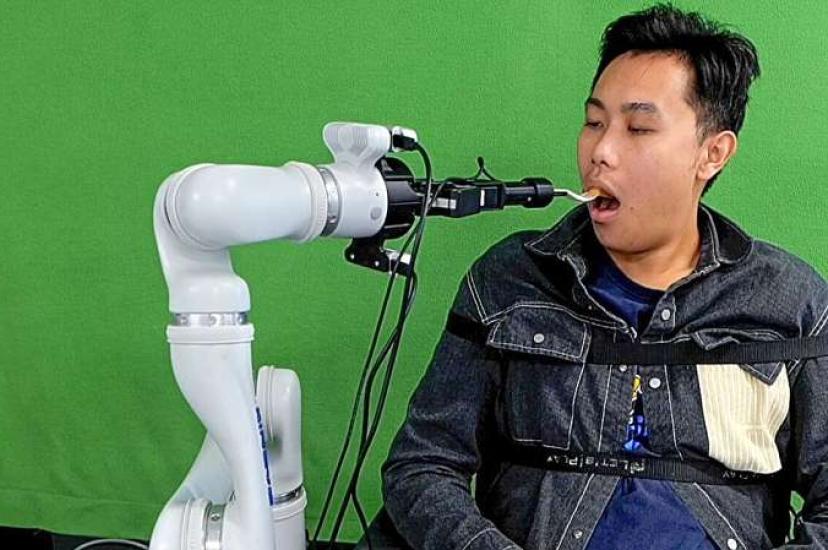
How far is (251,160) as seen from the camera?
5.72ft

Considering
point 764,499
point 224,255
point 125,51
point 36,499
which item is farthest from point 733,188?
point 36,499

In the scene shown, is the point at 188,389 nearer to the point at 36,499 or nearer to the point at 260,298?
the point at 260,298

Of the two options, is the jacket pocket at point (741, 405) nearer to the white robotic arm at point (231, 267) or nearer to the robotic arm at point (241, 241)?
the robotic arm at point (241, 241)

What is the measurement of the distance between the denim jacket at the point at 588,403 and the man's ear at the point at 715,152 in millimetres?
70

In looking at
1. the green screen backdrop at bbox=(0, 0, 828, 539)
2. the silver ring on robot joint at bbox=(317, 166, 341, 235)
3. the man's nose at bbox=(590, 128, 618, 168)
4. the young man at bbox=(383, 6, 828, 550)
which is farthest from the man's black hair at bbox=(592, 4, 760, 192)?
the silver ring on robot joint at bbox=(317, 166, 341, 235)

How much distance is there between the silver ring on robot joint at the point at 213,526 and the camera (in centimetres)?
101

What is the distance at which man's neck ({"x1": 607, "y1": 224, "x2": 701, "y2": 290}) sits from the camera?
1342 millimetres

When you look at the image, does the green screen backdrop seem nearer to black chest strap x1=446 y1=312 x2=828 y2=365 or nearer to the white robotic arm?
black chest strap x1=446 y1=312 x2=828 y2=365

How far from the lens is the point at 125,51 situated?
175cm

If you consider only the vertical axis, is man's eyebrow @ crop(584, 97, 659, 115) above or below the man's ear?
above

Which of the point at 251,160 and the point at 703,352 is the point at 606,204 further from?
the point at 251,160

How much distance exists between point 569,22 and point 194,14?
65cm

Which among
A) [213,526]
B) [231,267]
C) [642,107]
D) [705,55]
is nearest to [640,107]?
[642,107]

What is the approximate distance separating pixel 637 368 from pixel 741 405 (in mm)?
139
